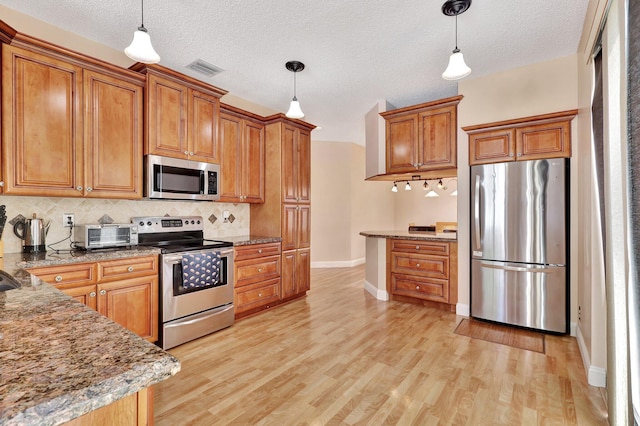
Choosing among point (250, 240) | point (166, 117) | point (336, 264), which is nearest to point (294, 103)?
point (166, 117)

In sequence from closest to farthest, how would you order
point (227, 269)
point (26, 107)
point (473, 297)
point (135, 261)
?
point (26, 107)
point (135, 261)
point (227, 269)
point (473, 297)

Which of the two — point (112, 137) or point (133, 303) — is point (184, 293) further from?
point (112, 137)

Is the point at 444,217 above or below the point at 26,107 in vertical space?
below

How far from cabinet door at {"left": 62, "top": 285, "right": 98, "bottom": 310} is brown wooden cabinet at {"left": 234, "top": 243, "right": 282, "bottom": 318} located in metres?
1.37

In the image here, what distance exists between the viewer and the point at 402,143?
4.18m

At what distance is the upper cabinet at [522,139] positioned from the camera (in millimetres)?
3131

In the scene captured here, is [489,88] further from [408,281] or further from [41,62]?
[41,62]

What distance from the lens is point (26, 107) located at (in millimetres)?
2279

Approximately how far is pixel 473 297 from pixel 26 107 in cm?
452

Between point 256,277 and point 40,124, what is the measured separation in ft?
7.97

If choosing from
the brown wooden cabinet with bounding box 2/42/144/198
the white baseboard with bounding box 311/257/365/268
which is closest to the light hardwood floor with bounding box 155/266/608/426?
the brown wooden cabinet with bounding box 2/42/144/198

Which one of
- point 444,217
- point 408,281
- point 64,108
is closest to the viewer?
point 64,108

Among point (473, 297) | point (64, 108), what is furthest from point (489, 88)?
point (64, 108)

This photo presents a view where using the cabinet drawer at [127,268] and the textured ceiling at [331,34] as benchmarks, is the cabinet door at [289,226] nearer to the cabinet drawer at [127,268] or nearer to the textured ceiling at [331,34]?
the textured ceiling at [331,34]
